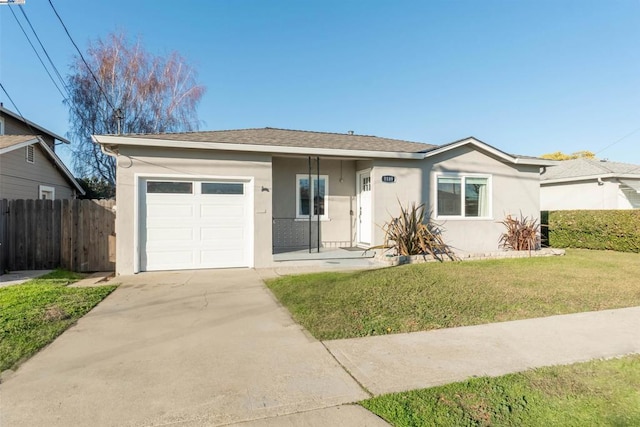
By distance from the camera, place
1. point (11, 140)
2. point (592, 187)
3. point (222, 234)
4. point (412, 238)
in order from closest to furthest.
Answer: point (222, 234) < point (412, 238) < point (11, 140) < point (592, 187)

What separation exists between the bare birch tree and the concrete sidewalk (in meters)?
22.3

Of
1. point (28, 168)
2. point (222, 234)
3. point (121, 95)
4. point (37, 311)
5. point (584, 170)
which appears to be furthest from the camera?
point (121, 95)

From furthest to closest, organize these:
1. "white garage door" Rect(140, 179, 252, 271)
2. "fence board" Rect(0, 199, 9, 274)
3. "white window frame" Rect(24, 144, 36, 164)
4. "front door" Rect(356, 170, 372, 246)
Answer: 1. "white window frame" Rect(24, 144, 36, 164)
2. "front door" Rect(356, 170, 372, 246)
3. "white garage door" Rect(140, 179, 252, 271)
4. "fence board" Rect(0, 199, 9, 274)

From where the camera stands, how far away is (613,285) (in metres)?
6.84

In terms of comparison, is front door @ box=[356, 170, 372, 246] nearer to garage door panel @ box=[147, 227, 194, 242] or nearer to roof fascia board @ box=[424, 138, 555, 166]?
roof fascia board @ box=[424, 138, 555, 166]

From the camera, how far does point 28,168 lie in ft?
43.7

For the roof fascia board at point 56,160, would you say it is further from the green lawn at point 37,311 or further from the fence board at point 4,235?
the green lawn at point 37,311

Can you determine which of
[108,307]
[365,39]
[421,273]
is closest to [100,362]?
[108,307]

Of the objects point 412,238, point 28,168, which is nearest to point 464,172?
point 412,238

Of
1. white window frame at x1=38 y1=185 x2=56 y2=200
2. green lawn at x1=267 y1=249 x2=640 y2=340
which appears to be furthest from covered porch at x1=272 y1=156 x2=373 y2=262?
white window frame at x1=38 y1=185 x2=56 y2=200

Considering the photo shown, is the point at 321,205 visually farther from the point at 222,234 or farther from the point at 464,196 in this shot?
the point at 464,196

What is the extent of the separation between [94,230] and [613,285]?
1181 centimetres

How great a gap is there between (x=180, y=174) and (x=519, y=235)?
10110 mm

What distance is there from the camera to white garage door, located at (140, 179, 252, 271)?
8414 mm
